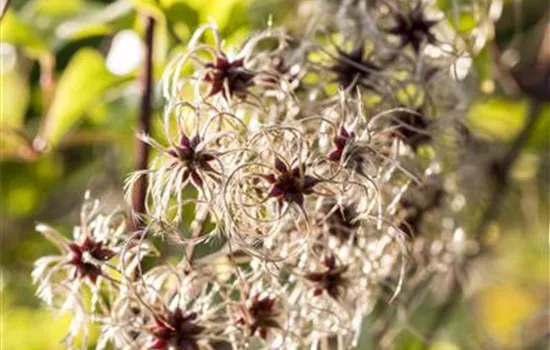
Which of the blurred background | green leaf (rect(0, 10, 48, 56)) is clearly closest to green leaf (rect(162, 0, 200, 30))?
the blurred background

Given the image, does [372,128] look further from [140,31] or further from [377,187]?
[140,31]

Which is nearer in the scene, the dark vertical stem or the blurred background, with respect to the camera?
the dark vertical stem

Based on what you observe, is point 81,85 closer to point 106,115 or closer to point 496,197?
point 106,115

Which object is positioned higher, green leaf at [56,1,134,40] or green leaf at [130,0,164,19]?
green leaf at [130,0,164,19]

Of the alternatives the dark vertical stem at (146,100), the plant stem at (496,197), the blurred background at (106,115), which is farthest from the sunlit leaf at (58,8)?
the plant stem at (496,197)

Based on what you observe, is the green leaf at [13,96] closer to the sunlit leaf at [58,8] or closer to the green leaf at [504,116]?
the sunlit leaf at [58,8]

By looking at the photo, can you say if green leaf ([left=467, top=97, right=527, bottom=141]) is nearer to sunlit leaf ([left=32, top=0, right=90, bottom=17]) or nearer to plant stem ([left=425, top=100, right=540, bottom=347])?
plant stem ([left=425, top=100, right=540, bottom=347])

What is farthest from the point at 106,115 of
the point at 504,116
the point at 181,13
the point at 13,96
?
the point at 504,116

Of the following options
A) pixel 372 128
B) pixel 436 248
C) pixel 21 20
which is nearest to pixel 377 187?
pixel 372 128
